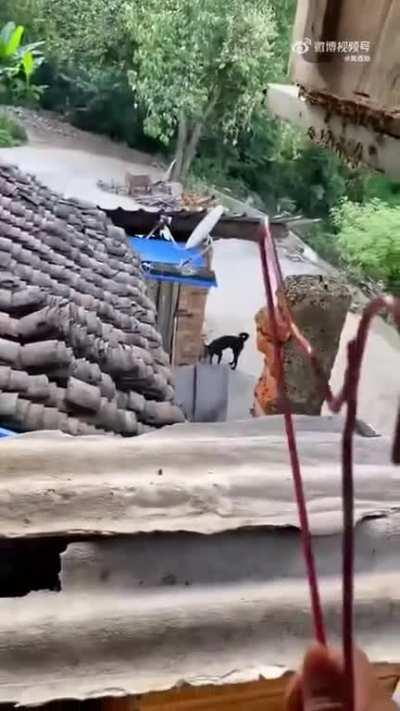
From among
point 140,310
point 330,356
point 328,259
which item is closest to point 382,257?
point 328,259

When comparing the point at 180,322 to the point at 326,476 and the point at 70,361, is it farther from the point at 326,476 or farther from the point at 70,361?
the point at 326,476

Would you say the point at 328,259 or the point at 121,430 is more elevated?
the point at 121,430

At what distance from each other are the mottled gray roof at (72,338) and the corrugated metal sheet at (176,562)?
0.92ft

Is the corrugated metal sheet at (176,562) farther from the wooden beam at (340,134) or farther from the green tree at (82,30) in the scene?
the green tree at (82,30)

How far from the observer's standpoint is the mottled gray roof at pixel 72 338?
2.82ft

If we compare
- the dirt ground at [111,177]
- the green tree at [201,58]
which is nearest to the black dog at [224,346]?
the dirt ground at [111,177]

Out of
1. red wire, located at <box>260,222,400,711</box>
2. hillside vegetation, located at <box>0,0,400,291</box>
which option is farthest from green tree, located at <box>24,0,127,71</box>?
red wire, located at <box>260,222,400,711</box>

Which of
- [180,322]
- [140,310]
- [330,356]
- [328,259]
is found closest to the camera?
[330,356]

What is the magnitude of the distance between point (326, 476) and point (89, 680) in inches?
7.5

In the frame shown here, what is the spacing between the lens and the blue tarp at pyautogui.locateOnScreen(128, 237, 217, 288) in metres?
2.16

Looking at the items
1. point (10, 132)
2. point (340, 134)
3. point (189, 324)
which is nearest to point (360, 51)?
point (340, 134)

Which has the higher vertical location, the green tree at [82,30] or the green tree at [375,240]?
the green tree at [82,30]

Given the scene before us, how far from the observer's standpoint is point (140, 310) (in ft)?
4.32

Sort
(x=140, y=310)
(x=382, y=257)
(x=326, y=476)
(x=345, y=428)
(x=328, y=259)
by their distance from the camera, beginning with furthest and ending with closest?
(x=328, y=259) → (x=382, y=257) → (x=140, y=310) → (x=326, y=476) → (x=345, y=428)
